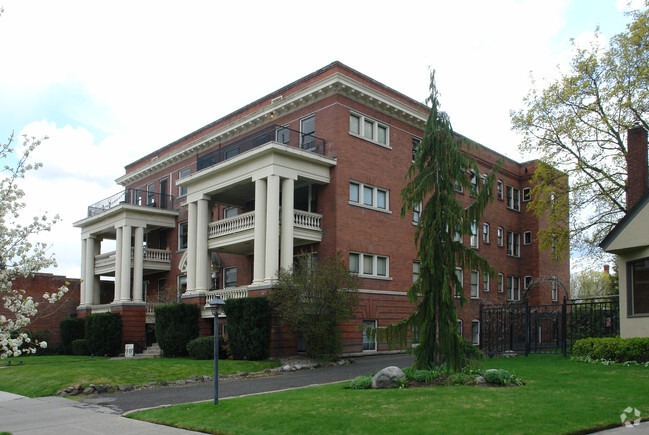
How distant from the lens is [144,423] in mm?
12789

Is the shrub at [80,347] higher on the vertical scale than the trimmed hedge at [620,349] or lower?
lower

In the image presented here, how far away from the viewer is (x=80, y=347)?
36000 millimetres

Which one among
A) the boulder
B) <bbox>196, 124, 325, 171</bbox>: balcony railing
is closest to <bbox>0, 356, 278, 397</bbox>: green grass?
the boulder

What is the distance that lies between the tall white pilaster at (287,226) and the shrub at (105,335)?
13853 mm

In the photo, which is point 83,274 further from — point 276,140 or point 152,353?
point 276,140

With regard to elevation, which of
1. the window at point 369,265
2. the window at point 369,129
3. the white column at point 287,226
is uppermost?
the window at point 369,129

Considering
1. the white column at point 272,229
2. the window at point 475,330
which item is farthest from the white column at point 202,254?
the window at point 475,330

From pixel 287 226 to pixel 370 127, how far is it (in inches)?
308

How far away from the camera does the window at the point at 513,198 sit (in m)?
44.6

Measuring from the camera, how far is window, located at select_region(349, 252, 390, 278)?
29.1 metres

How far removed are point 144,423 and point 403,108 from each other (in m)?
23.3

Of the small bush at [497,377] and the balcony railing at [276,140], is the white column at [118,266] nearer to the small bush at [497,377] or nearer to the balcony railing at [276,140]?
the balcony railing at [276,140]

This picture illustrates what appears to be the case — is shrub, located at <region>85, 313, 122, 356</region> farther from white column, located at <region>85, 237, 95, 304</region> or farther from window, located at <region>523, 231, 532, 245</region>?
window, located at <region>523, 231, 532, 245</region>

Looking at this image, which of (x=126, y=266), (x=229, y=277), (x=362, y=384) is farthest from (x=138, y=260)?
(x=362, y=384)
